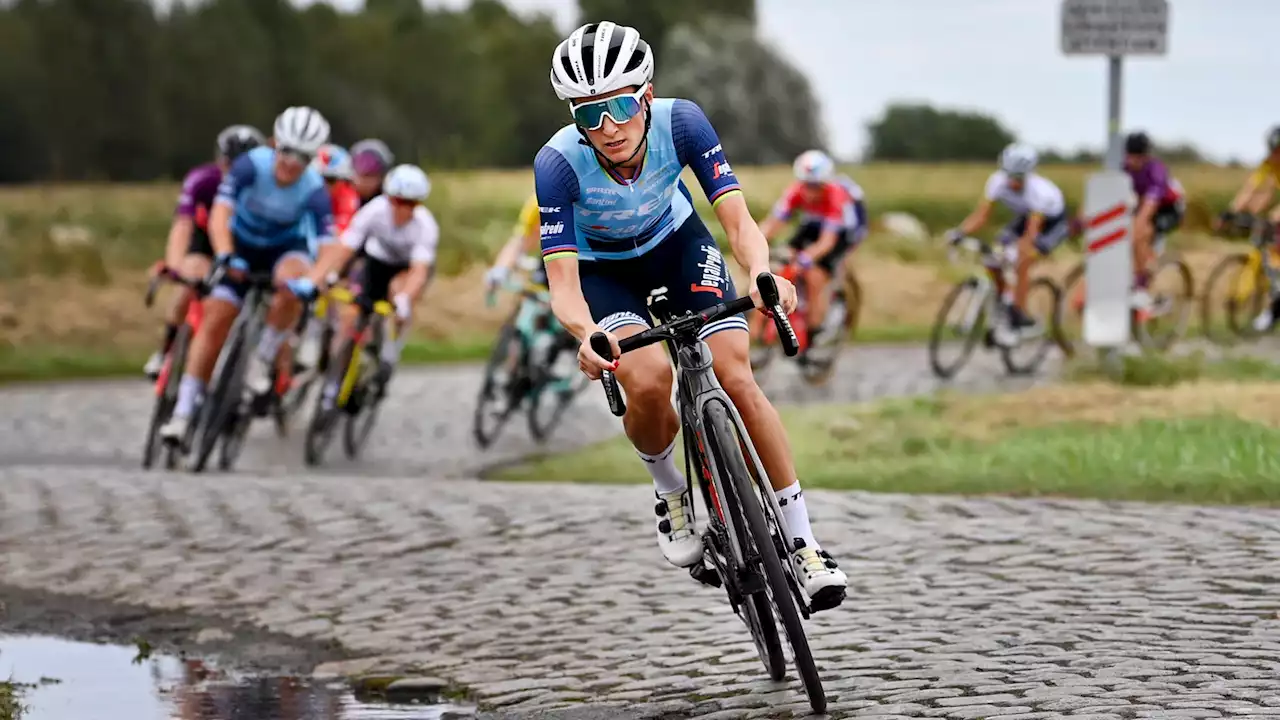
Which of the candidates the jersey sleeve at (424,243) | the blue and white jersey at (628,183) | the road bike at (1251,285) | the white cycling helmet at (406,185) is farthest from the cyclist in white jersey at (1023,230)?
the blue and white jersey at (628,183)

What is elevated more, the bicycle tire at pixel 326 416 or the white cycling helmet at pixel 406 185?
the white cycling helmet at pixel 406 185

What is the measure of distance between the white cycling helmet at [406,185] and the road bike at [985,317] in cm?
641

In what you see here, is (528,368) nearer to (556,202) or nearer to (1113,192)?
(1113,192)

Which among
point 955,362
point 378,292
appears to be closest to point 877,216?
point 955,362

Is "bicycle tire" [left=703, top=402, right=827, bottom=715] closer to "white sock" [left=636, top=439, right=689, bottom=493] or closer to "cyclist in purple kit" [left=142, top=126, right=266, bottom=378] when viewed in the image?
"white sock" [left=636, top=439, right=689, bottom=493]

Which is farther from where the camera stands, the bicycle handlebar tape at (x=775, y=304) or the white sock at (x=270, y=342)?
the white sock at (x=270, y=342)

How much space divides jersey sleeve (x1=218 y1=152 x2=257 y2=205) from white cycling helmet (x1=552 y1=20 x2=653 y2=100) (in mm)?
7590

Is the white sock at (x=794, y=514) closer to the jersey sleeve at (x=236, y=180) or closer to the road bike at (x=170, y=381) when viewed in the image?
the jersey sleeve at (x=236, y=180)

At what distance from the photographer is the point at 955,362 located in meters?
20.8

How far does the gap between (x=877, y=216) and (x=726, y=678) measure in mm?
44154

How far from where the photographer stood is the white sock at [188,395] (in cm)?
1365

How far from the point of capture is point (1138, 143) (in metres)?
21.5

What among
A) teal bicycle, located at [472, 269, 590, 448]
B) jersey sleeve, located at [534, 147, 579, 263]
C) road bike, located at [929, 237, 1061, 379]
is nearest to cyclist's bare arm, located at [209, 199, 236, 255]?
teal bicycle, located at [472, 269, 590, 448]

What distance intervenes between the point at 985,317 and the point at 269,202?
8.95 metres
